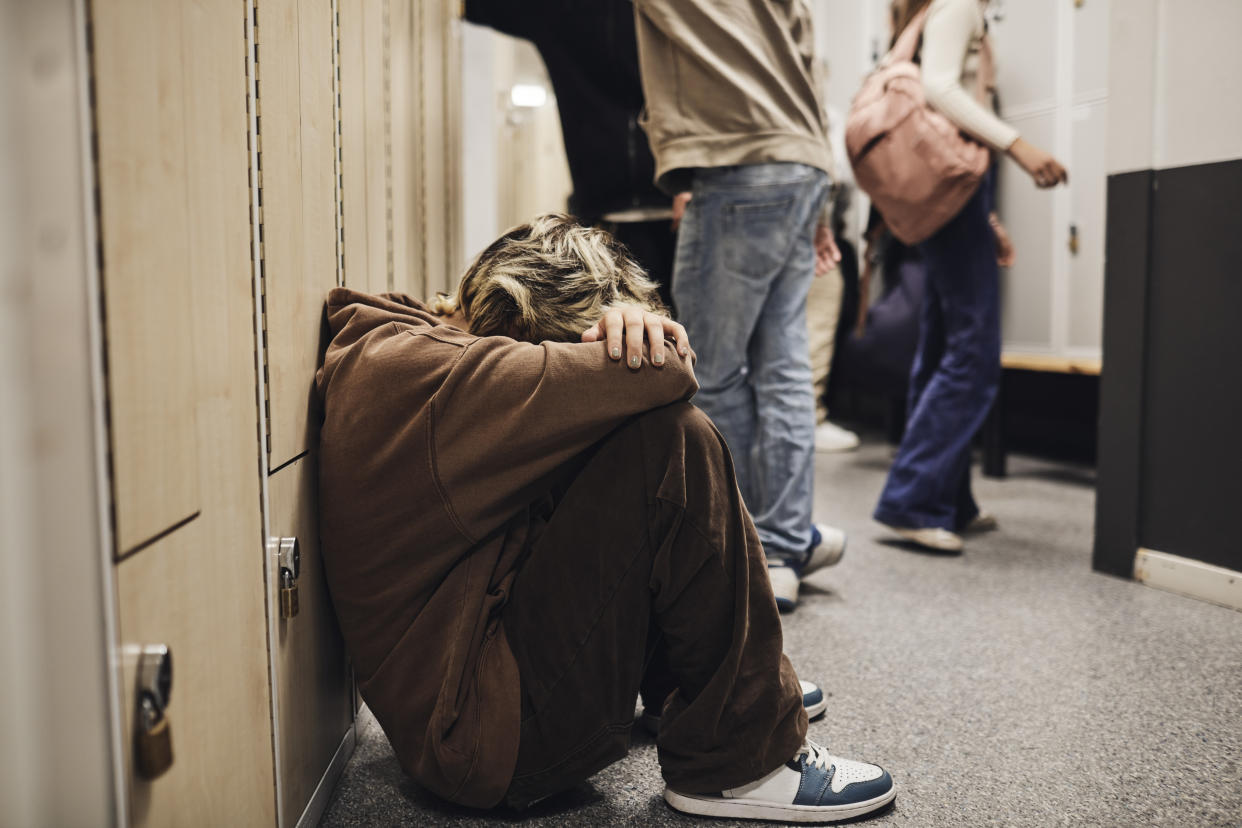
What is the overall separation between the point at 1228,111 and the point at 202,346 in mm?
1719

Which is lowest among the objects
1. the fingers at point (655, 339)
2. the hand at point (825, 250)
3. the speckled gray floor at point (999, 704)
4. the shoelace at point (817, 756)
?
the speckled gray floor at point (999, 704)

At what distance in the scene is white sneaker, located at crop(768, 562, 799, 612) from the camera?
5.10ft

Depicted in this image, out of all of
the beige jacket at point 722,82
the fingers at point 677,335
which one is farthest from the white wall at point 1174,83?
the fingers at point 677,335

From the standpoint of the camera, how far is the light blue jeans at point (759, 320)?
4.92 feet

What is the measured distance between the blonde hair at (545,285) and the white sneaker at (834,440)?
99.5 inches

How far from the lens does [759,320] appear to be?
1.61m

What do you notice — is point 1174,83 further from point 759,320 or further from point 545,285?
point 545,285

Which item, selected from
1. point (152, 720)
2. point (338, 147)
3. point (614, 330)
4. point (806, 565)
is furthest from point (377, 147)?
point (806, 565)

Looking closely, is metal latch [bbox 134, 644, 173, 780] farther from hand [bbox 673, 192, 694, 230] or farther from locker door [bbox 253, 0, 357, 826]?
hand [bbox 673, 192, 694, 230]

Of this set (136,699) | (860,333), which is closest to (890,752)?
(136,699)

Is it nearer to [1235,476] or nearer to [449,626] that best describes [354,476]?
[449,626]

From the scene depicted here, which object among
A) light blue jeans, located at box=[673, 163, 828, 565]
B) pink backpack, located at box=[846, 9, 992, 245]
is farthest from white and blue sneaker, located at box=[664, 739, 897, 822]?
pink backpack, located at box=[846, 9, 992, 245]

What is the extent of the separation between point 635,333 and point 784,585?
0.88 m

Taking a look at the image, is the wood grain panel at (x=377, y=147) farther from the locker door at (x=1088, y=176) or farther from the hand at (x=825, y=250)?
the locker door at (x=1088, y=176)
